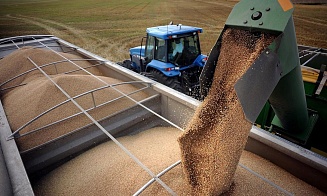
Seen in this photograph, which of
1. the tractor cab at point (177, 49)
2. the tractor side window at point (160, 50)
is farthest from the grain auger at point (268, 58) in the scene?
the tractor side window at point (160, 50)

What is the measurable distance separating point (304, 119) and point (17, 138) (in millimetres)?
3531

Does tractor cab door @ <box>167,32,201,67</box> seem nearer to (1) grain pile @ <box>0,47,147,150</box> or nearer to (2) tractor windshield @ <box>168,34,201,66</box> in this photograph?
(2) tractor windshield @ <box>168,34,201,66</box>

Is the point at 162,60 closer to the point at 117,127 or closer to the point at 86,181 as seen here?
the point at 117,127

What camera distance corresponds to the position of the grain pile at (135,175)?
2340 millimetres

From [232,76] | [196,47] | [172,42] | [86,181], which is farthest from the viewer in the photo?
[196,47]

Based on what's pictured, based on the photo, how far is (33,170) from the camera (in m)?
2.88

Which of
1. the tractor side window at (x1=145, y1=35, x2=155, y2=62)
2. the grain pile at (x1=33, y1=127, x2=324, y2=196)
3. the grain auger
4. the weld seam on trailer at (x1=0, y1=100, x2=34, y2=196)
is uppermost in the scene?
the grain auger

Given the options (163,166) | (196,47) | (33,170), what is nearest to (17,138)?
(33,170)

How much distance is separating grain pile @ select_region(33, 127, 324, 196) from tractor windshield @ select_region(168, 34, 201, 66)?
7.45 ft

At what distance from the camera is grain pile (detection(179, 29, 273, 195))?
5.34 feet

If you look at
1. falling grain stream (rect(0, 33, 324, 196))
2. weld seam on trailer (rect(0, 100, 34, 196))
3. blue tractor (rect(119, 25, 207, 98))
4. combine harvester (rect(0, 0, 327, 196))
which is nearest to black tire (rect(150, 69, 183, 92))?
blue tractor (rect(119, 25, 207, 98))

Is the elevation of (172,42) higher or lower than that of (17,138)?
higher

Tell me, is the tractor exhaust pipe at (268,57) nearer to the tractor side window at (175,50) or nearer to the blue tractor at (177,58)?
the blue tractor at (177,58)

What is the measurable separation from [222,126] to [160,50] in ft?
12.4
